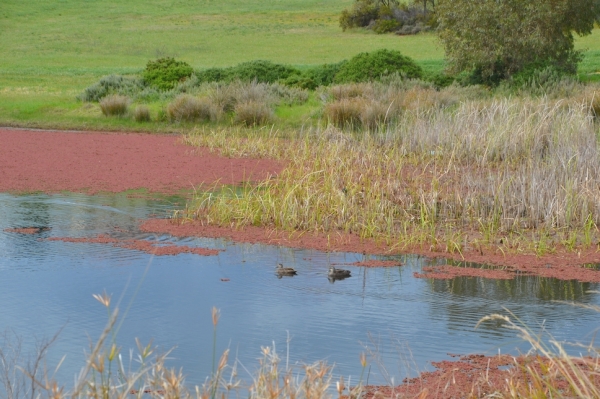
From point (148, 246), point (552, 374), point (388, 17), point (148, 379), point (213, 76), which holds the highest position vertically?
point (388, 17)

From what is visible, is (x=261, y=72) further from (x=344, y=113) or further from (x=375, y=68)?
(x=344, y=113)

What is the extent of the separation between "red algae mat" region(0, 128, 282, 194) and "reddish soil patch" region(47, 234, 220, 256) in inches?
93.3

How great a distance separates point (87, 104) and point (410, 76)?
1027 centimetres

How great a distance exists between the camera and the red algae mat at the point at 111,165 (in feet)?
46.9

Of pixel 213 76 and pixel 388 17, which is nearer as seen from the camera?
pixel 213 76

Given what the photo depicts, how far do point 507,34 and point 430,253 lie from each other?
66.3ft

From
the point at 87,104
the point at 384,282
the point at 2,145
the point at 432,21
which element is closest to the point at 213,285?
the point at 384,282

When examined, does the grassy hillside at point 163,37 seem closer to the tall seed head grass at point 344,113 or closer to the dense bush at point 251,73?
the dense bush at point 251,73

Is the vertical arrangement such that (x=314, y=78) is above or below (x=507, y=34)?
below

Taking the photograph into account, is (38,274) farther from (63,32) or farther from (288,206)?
(63,32)

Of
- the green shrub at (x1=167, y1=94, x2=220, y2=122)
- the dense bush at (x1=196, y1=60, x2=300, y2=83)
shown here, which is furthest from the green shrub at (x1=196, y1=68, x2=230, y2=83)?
the green shrub at (x1=167, y1=94, x2=220, y2=122)

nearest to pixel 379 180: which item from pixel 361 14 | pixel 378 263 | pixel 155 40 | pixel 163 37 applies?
pixel 378 263

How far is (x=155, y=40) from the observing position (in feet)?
187

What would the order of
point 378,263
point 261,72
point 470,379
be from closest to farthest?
point 470,379
point 378,263
point 261,72
